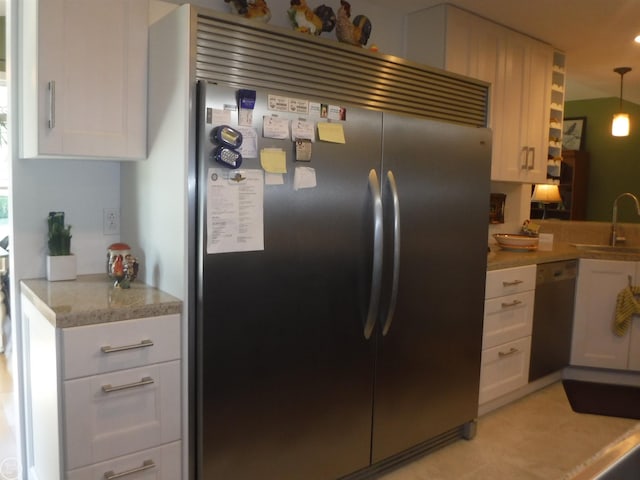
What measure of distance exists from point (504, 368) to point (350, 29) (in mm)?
1964

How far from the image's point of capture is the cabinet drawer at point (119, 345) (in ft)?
5.00

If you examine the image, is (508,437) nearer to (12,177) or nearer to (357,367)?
(357,367)

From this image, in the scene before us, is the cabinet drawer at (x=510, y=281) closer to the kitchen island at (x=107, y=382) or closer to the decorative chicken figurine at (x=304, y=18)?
the decorative chicken figurine at (x=304, y=18)

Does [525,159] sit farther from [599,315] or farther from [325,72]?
[325,72]

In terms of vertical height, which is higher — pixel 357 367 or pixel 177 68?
pixel 177 68

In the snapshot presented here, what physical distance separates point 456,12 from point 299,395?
2.25 metres

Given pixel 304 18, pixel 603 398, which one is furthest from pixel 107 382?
pixel 603 398

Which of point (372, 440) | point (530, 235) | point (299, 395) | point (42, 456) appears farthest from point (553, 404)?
point (42, 456)

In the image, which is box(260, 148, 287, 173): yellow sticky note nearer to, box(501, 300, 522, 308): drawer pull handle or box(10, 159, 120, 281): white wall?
box(10, 159, 120, 281): white wall

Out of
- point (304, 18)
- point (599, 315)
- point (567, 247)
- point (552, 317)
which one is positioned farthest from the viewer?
point (567, 247)

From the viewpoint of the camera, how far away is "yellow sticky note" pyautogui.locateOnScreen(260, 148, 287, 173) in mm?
1748

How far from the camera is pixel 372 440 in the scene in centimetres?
218

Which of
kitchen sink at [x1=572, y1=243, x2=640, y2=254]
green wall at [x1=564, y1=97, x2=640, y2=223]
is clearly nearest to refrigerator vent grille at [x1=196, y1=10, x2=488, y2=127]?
kitchen sink at [x1=572, y1=243, x2=640, y2=254]

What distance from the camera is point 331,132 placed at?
1.90 meters
